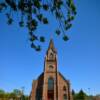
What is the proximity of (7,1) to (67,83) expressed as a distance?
53.9m

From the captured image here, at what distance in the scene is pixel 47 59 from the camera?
2534 inches

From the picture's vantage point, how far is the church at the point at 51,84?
59719mm

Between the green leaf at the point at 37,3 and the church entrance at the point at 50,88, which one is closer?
the green leaf at the point at 37,3

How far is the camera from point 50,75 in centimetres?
6219

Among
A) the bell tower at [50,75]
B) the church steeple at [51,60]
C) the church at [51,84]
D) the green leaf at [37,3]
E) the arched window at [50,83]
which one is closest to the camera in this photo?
the green leaf at [37,3]

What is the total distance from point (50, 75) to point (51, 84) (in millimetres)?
2529

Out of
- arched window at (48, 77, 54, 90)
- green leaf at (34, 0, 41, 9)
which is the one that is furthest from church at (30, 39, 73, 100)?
green leaf at (34, 0, 41, 9)

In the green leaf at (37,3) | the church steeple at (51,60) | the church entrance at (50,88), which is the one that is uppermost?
the church steeple at (51,60)

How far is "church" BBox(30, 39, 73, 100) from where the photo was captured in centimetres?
5972

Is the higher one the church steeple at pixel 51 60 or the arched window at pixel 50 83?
the church steeple at pixel 51 60

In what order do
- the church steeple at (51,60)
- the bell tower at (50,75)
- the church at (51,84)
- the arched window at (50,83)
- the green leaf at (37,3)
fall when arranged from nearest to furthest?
the green leaf at (37,3)
the church at (51,84)
the bell tower at (50,75)
the arched window at (50,83)
the church steeple at (51,60)

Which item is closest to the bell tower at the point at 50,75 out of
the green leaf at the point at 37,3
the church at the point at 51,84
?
the church at the point at 51,84

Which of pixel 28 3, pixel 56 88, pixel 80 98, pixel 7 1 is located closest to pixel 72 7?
pixel 28 3

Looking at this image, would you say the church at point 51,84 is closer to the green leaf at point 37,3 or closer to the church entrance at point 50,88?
the church entrance at point 50,88
